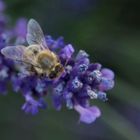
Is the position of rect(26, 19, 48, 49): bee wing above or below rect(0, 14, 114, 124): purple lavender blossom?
Answer: above

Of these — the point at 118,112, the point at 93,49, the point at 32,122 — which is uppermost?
the point at 93,49

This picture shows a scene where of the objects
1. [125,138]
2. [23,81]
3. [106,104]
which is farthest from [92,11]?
[23,81]

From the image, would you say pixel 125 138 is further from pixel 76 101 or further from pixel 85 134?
pixel 76 101

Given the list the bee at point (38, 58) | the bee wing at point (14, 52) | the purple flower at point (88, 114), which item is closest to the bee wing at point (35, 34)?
the bee at point (38, 58)

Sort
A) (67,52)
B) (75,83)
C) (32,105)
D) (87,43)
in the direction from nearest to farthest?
(75,83), (67,52), (32,105), (87,43)

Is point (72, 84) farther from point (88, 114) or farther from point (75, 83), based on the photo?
point (88, 114)

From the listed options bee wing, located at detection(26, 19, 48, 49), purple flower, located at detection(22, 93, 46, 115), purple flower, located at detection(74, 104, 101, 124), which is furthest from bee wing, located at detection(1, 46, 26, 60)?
purple flower, located at detection(74, 104, 101, 124)

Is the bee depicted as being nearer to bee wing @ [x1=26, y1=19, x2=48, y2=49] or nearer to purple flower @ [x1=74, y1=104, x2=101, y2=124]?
bee wing @ [x1=26, y1=19, x2=48, y2=49]

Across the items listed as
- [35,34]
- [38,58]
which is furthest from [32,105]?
[35,34]

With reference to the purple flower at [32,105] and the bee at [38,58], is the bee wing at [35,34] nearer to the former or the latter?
the bee at [38,58]
